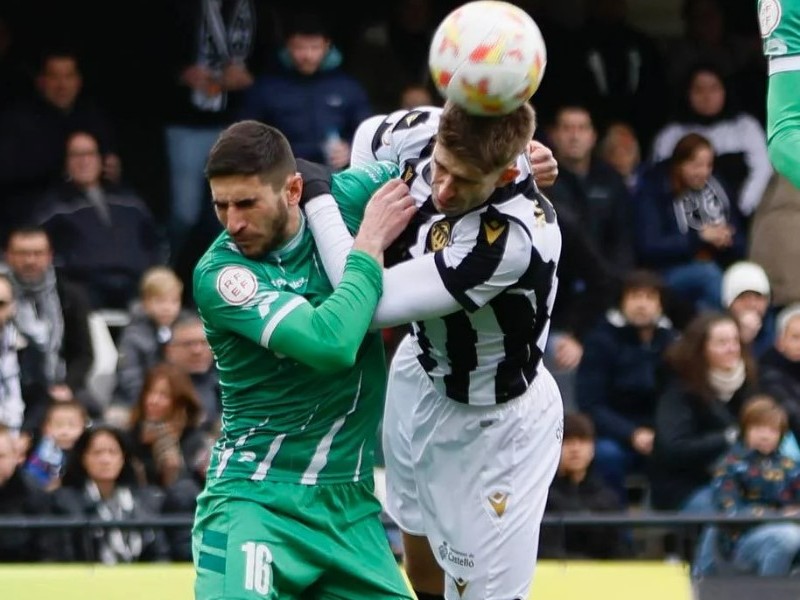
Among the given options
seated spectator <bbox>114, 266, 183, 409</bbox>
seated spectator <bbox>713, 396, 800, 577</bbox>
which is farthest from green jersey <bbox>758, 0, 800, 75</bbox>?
seated spectator <bbox>114, 266, 183, 409</bbox>

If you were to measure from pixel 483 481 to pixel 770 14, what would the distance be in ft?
5.26

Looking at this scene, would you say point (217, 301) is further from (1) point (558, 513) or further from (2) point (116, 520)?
(1) point (558, 513)

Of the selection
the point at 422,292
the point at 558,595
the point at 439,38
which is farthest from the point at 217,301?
the point at 558,595

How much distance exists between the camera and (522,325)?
6.00 metres

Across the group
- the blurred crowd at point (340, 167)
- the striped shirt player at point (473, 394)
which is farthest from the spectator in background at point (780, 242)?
the striped shirt player at point (473, 394)

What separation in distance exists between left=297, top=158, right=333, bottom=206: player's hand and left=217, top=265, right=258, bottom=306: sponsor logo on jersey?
292 millimetres

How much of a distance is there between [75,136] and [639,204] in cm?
283

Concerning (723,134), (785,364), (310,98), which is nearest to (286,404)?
→ (785,364)

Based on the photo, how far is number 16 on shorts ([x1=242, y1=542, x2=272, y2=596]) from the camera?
5543 mm

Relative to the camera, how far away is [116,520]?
795 centimetres

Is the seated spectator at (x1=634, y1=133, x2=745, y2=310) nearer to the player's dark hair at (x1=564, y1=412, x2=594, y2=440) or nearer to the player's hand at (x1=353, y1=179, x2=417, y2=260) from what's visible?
the player's dark hair at (x1=564, y1=412, x2=594, y2=440)

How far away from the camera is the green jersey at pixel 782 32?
5.59 metres

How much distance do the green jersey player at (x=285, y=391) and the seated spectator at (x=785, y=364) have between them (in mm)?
3864

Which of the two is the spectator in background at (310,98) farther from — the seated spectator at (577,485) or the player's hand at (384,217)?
the player's hand at (384,217)
